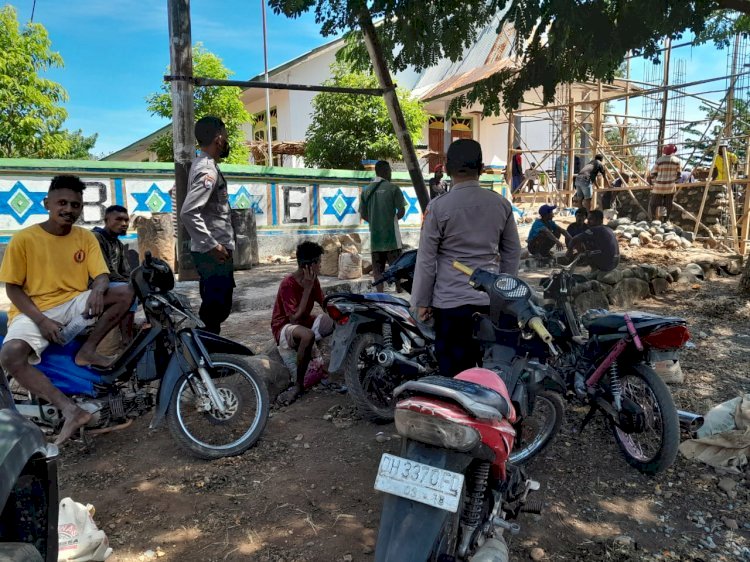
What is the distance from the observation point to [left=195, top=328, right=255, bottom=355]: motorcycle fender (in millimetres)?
3492

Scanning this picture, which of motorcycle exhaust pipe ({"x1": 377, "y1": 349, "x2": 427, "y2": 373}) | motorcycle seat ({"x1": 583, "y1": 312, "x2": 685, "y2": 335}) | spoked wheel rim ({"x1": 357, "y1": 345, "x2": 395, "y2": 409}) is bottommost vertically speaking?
spoked wheel rim ({"x1": 357, "y1": 345, "x2": 395, "y2": 409})

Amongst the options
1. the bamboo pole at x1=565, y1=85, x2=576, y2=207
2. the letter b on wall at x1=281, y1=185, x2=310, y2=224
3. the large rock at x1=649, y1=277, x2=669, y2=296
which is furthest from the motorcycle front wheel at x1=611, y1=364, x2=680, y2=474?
the bamboo pole at x1=565, y1=85, x2=576, y2=207

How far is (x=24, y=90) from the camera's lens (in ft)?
45.7

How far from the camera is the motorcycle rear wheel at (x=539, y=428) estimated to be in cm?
326

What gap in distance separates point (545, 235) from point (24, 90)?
12813 millimetres

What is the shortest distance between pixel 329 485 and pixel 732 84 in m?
12.0

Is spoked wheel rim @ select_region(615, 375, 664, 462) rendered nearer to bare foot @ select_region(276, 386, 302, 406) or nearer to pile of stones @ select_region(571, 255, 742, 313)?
bare foot @ select_region(276, 386, 302, 406)

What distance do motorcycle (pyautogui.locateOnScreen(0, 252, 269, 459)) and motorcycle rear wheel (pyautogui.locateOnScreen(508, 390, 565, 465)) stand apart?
1.51 meters

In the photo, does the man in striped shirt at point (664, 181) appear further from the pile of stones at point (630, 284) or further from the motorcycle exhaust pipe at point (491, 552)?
the motorcycle exhaust pipe at point (491, 552)

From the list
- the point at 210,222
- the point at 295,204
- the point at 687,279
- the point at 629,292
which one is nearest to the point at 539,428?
the point at 210,222

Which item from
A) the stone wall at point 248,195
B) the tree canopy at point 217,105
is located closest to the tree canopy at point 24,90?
the tree canopy at point 217,105

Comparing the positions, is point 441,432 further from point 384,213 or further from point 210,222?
point 384,213

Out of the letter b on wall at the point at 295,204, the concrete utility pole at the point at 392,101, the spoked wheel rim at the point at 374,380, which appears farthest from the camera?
the letter b on wall at the point at 295,204

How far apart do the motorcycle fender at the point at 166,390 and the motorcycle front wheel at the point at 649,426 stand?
2.54 meters
